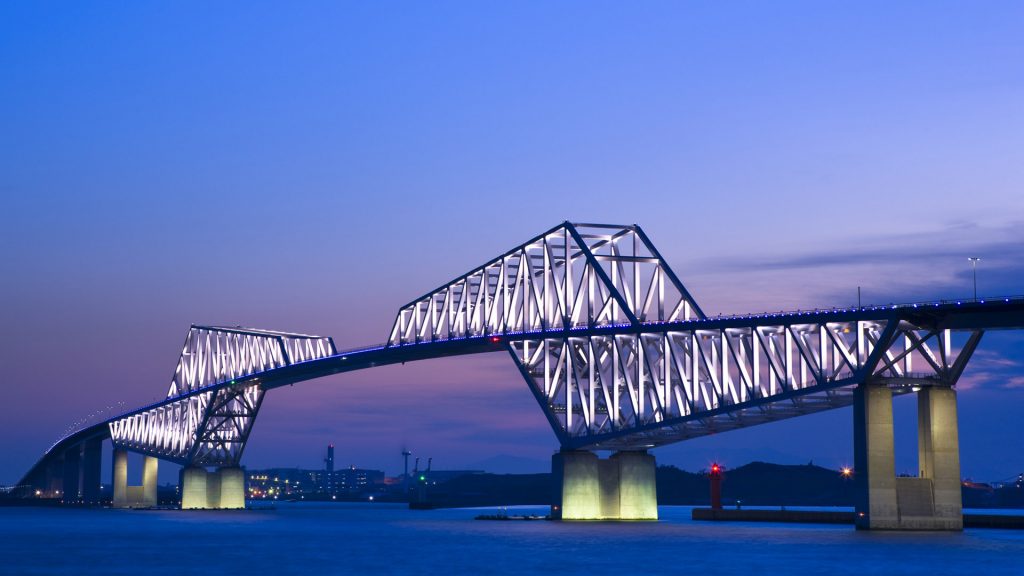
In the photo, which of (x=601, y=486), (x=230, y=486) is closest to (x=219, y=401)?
(x=230, y=486)

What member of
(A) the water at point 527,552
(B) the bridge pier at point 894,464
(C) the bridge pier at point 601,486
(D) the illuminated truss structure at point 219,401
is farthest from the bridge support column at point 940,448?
(D) the illuminated truss structure at point 219,401

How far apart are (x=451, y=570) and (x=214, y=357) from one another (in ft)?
396

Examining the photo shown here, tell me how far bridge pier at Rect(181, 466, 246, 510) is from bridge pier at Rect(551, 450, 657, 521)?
2766 inches

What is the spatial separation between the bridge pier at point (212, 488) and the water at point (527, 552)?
206ft

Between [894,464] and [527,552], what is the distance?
71.8 feet

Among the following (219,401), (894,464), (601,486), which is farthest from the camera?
(219,401)

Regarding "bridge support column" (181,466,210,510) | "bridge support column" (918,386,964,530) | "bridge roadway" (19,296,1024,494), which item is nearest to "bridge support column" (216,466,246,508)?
"bridge support column" (181,466,210,510)

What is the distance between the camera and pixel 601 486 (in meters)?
114

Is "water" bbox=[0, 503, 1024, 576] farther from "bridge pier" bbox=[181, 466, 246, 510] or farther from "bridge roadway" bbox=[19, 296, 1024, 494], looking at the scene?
"bridge pier" bbox=[181, 466, 246, 510]

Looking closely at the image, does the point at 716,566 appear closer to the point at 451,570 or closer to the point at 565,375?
the point at 451,570

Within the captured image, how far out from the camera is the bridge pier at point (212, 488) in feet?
573

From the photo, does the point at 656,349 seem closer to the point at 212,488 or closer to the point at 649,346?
the point at 649,346

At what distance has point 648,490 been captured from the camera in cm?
11631

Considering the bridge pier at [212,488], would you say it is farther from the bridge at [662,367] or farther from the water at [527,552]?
the water at [527,552]
